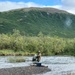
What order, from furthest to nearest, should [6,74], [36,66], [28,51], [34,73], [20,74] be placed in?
[28,51], [36,66], [34,73], [20,74], [6,74]

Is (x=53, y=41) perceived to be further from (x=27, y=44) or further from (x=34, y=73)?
(x=34, y=73)

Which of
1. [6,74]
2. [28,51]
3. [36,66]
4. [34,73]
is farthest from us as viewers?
[28,51]

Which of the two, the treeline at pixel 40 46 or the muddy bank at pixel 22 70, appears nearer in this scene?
the muddy bank at pixel 22 70

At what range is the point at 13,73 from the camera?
46406 mm

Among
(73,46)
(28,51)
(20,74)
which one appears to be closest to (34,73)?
(20,74)

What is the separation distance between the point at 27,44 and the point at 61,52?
64.5 ft

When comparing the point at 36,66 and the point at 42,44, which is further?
the point at 42,44

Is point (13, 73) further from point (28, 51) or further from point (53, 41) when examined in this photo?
point (53, 41)

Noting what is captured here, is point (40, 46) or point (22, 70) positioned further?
point (40, 46)

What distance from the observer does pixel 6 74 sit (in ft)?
145

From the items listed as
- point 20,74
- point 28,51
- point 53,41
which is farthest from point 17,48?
point 20,74

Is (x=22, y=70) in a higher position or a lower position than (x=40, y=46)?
higher

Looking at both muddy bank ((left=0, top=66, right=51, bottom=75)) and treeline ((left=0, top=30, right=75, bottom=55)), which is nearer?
muddy bank ((left=0, top=66, right=51, bottom=75))

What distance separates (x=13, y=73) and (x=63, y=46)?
124 m
